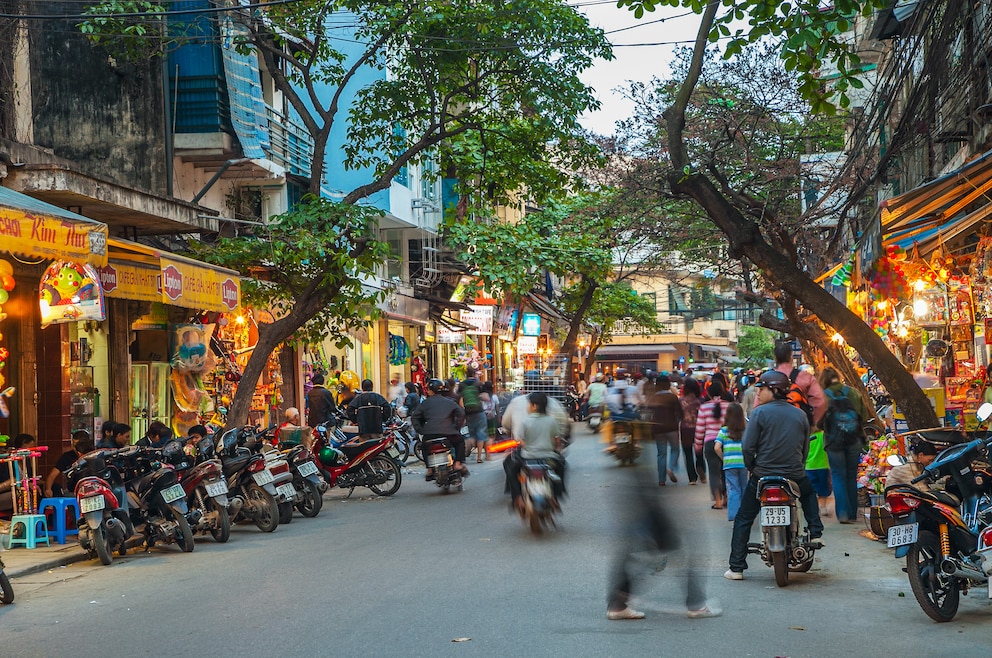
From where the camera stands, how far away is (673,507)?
25.5ft

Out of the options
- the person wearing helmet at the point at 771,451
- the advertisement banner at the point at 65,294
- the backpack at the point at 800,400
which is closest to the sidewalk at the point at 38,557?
the advertisement banner at the point at 65,294

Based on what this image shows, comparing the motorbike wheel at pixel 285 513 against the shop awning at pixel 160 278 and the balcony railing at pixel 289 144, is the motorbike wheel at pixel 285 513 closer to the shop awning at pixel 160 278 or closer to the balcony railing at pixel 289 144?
the shop awning at pixel 160 278

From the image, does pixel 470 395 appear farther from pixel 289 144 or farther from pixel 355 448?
pixel 289 144

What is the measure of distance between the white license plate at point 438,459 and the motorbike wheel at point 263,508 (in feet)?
12.5

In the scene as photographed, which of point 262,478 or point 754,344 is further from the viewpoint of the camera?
point 754,344

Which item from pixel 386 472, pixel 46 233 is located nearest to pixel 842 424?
pixel 386 472

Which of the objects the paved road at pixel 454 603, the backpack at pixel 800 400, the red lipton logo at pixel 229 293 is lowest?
the paved road at pixel 454 603

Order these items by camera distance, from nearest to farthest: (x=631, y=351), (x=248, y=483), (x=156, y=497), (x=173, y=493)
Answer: (x=173, y=493), (x=156, y=497), (x=248, y=483), (x=631, y=351)

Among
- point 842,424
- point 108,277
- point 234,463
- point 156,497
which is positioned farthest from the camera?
point 108,277

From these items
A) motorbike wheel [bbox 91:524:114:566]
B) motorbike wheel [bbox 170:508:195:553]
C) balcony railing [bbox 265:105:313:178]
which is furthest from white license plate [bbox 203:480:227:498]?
balcony railing [bbox 265:105:313:178]

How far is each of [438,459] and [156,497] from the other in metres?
5.66

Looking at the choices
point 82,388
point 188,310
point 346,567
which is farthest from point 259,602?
point 188,310

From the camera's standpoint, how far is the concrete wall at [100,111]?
17.9 m

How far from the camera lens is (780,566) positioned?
844cm
